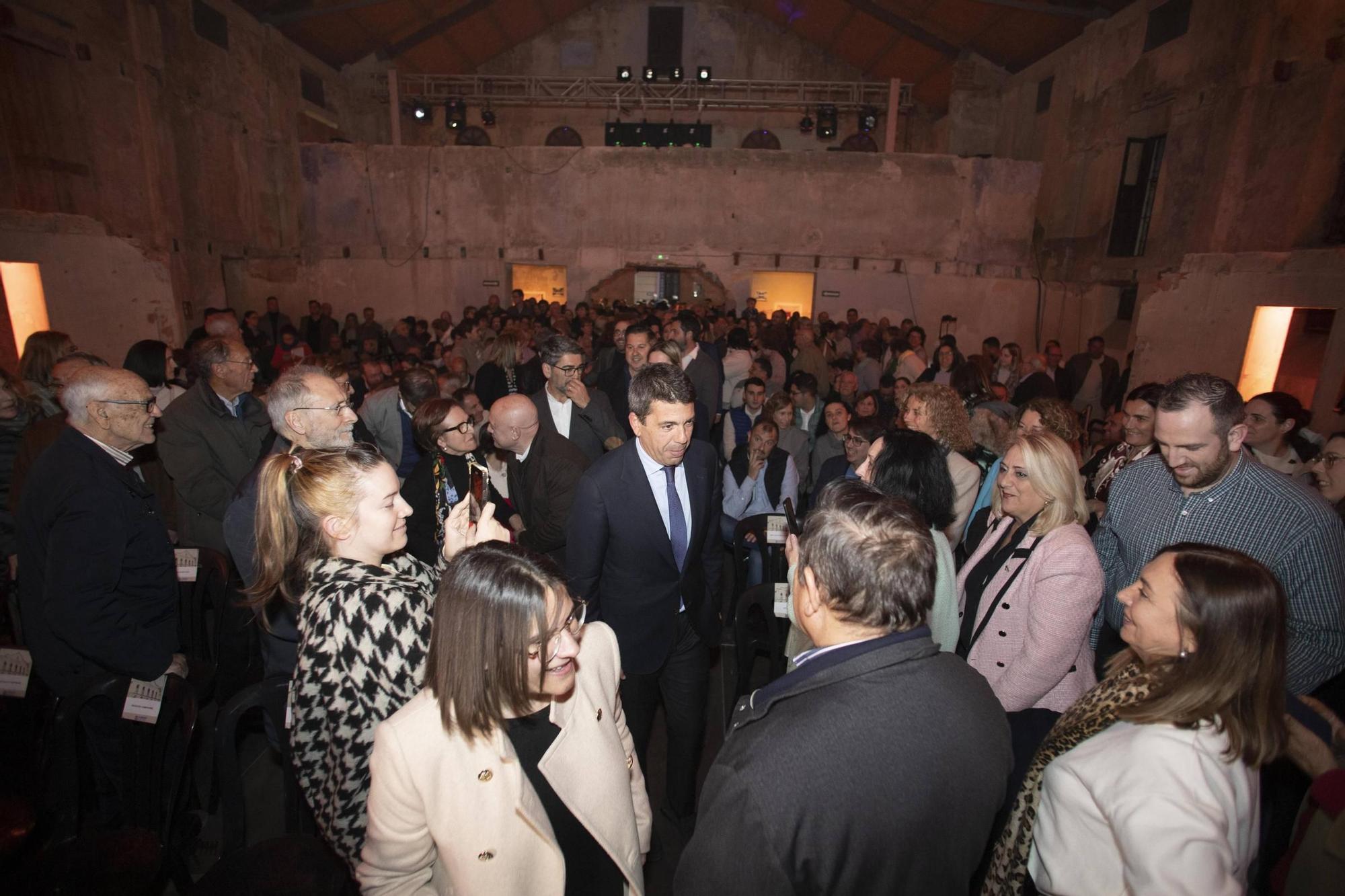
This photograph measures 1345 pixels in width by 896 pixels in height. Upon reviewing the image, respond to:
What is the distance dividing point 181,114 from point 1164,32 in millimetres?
15006

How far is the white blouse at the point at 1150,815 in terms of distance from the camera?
1.23 meters

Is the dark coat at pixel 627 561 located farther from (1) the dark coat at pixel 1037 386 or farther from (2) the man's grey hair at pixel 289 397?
(1) the dark coat at pixel 1037 386

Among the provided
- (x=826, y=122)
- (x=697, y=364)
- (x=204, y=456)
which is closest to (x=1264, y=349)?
(x=697, y=364)

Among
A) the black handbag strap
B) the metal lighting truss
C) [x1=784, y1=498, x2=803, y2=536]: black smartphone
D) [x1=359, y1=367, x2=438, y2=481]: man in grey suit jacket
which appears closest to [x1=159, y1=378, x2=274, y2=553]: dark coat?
[x1=359, y1=367, x2=438, y2=481]: man in grey suit jacket

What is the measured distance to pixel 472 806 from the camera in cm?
135

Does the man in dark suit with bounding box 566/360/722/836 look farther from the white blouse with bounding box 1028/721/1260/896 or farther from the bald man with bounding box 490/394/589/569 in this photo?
the white blouse with bounding box 1028/721/1260/896

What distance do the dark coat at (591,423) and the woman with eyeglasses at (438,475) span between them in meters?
0.82

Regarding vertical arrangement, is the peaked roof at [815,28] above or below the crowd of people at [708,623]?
above

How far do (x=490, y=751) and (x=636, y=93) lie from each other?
62.5 feet

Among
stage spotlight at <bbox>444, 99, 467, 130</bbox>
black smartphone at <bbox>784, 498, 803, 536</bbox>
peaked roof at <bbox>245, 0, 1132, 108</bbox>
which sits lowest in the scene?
black smartphone at <bbox>784, 498, 803, 536</bbox>

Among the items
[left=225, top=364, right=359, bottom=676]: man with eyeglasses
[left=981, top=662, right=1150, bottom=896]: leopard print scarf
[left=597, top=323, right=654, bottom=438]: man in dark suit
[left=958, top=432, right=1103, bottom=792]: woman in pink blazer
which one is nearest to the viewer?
[left=981, top=662, right=1150, bottom=896]: leopard print scarf

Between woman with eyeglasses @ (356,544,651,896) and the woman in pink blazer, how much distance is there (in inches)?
50.1

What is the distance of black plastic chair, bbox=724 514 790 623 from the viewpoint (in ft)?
11.3

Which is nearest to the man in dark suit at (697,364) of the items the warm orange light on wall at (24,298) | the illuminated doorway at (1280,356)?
the illuminated doorway at (1280,356)
